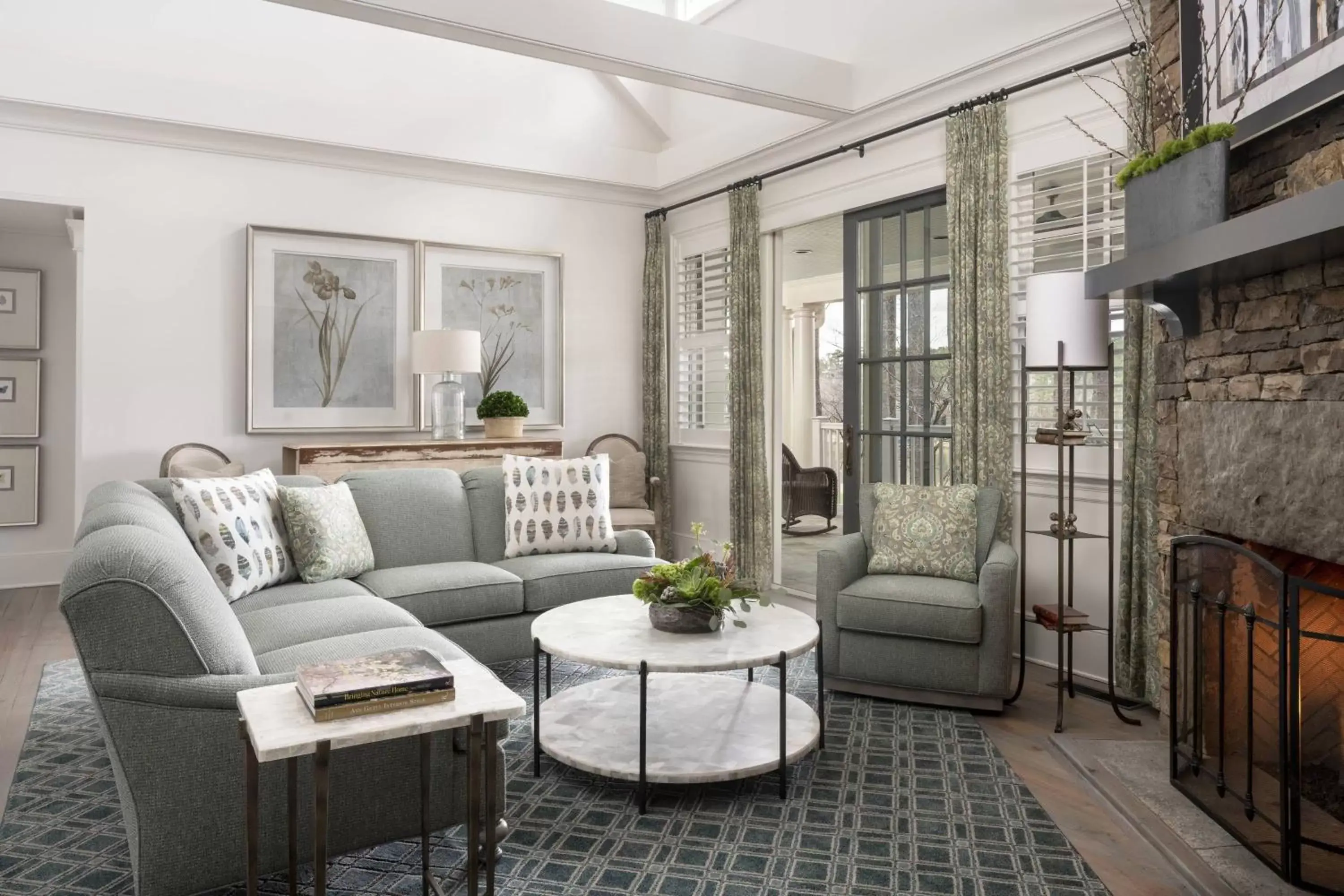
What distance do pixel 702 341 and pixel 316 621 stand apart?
3.96 m

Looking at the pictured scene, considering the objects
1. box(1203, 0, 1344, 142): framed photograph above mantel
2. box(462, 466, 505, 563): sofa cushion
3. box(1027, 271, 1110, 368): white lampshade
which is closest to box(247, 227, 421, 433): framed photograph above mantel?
box(462, 466, 505, 563): sofa cushion

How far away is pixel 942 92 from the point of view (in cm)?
455

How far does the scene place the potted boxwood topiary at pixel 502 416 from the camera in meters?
5.88

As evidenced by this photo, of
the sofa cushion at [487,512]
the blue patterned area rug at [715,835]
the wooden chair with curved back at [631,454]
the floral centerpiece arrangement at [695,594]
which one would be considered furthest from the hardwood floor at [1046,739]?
the wooden chair with curved back at [631,454]

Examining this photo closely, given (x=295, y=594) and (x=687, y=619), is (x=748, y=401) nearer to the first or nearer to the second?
(x=687, y=619)

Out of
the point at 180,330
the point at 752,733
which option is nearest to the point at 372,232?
the point at 180,330

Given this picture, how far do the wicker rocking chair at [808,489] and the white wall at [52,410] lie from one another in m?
5.47

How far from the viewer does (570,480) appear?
15.2ft

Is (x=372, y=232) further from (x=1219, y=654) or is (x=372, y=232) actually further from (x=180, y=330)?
(x=1219, y=654)

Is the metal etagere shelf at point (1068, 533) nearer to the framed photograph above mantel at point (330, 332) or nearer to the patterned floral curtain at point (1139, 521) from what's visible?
the patterned floral curtain at point (1139, 521)

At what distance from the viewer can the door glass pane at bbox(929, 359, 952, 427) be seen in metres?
4.57

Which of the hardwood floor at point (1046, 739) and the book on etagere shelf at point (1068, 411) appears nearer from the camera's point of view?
the hardwood floor at point (1046, 739)

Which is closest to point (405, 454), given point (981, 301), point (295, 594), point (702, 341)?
point (295, 594)

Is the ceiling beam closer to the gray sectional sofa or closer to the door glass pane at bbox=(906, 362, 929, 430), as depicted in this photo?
the door glass pane at bbox=(906, 362, 929, 430)
